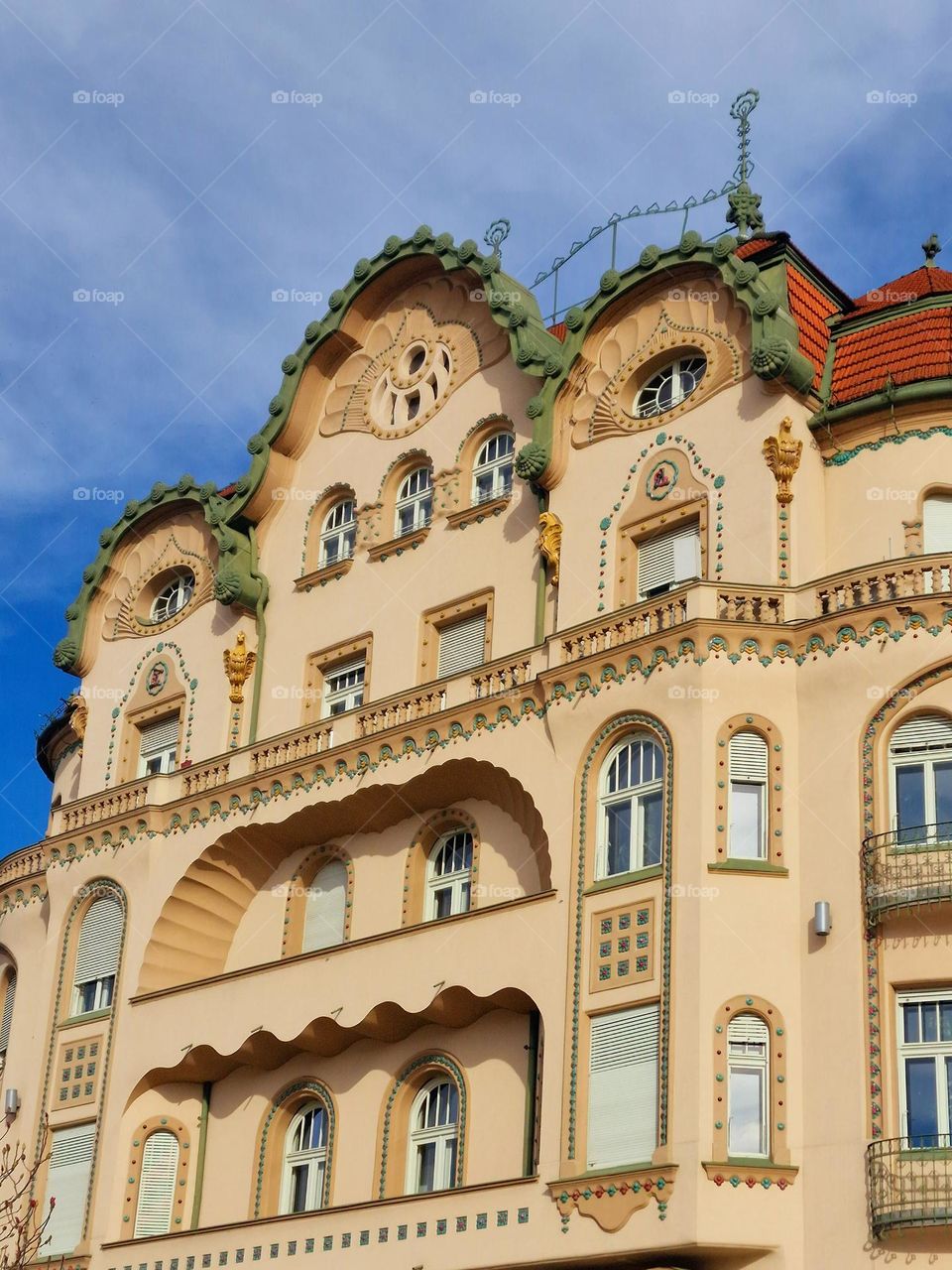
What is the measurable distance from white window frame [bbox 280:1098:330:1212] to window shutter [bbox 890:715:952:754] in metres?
10.8

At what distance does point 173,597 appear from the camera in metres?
39.3

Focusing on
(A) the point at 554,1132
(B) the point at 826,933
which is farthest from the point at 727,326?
(A) the point at 554,1132

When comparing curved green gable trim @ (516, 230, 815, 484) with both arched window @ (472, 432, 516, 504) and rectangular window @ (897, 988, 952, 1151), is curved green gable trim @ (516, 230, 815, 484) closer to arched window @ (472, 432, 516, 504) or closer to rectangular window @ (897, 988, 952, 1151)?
arched window @ (472, 432, 516, 504)

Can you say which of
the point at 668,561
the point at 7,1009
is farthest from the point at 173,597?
the point at 668,561

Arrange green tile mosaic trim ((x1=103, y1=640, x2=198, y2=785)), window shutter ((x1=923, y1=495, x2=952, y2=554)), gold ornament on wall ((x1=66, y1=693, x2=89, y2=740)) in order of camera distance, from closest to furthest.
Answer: window shutter ((x1=923, y1=495, x2=952, y2=554)) → green tile mosaic trim ((x1=103, y1=640, x2=198, y2=785)) → gold ornament on wall ((x1=66, y1=693, x2=89, y2=740))

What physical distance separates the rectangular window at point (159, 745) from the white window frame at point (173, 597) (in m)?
2.06

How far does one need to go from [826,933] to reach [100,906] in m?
14.3

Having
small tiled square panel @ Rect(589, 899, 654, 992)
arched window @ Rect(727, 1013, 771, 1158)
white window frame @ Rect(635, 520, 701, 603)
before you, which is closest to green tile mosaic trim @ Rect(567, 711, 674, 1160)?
small tiled square panel @ Rect(589, 899, 654, 992)

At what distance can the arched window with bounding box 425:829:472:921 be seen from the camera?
31578mm

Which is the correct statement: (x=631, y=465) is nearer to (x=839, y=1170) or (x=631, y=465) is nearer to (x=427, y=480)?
(x=427, y=480)

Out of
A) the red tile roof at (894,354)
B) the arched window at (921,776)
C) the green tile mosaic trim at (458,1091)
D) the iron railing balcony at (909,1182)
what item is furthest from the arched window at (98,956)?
the red tile roof at (894,354)

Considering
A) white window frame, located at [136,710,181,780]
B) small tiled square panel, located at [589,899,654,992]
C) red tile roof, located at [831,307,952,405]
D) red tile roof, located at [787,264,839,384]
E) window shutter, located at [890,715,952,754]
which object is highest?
red tile roof, located at [787,264,839,384]

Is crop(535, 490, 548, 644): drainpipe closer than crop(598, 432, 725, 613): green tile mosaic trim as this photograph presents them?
No

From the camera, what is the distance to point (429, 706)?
104ft
